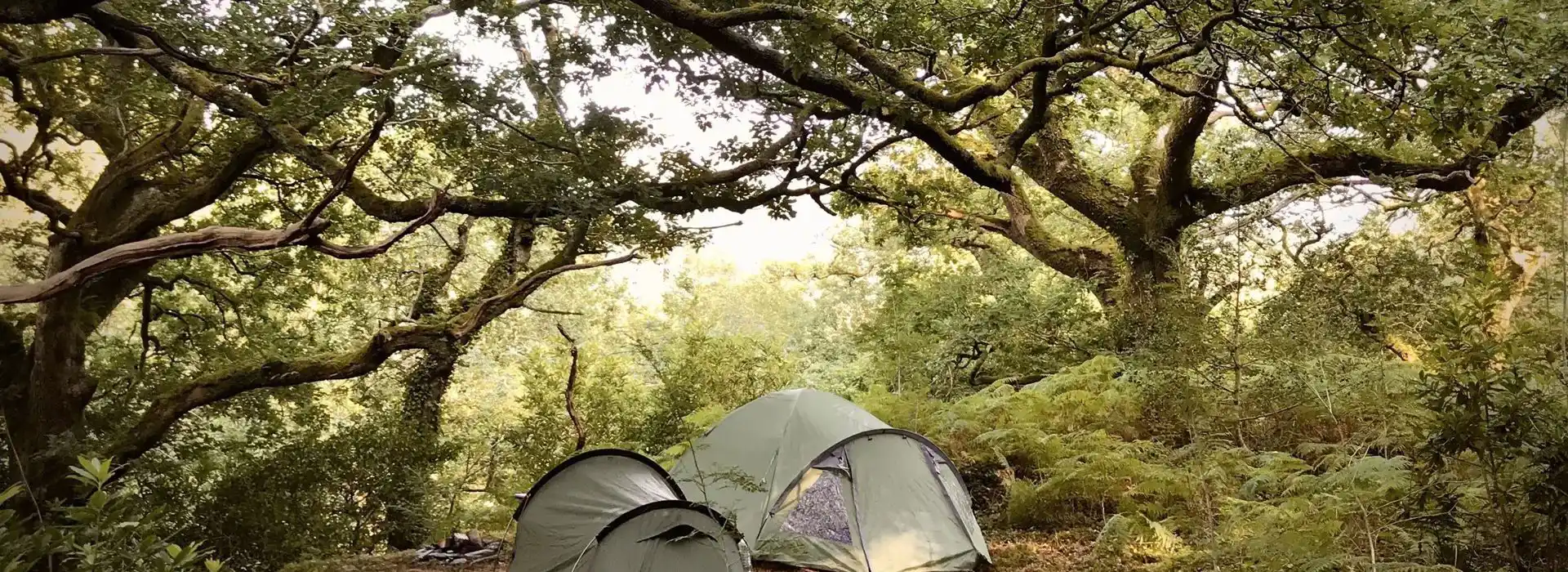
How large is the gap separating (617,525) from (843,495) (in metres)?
2.03

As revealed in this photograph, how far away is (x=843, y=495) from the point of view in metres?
6.38

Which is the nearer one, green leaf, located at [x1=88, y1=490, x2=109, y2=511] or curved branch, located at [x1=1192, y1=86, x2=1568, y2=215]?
green leaf, located at [x1=88, y1=490, x2=109, y2=511]

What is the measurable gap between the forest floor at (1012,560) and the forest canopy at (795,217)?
0.07 metres

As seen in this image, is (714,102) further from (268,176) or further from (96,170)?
(96,170)

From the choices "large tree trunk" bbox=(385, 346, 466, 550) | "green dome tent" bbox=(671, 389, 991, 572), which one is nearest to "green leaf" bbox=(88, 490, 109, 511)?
"green dome tent" bbox=(671, 389, 991, 572)

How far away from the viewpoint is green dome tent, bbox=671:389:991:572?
20.2ft

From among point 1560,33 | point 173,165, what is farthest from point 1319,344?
point 173,165

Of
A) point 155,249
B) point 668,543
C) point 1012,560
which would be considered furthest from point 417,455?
point 1012,560

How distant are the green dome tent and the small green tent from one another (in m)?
0.61

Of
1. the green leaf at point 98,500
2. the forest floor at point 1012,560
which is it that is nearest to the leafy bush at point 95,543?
the green leaf at point 98,500

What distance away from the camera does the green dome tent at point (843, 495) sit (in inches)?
242

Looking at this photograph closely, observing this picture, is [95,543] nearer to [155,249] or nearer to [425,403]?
[155,249]

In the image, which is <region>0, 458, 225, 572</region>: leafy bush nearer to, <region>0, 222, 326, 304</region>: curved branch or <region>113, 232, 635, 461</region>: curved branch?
<region>0, 222, 326, 304</region>: curved branch

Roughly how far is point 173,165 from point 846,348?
11.5 m
